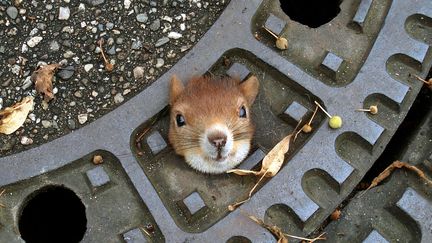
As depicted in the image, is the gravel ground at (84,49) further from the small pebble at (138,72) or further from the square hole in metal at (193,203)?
the square hole in metal at (193,203)

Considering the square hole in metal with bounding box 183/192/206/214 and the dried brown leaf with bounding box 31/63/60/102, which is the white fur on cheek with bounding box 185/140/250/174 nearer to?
the square hole in metal with bounding box 183/192/206/214

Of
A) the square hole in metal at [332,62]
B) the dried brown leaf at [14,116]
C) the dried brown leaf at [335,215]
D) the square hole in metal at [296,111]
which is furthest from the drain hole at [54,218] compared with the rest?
the square hole in metal at [332,62]

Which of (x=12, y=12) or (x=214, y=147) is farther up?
(x=12, y=12)

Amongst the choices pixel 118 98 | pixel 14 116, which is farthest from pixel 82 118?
pixel 14 116

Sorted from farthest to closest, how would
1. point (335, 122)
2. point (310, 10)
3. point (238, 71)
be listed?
1. point (310, 10)
2. point (238, 71)
3. point (335, 122)

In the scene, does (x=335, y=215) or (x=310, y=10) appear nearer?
(x=335, y=215)

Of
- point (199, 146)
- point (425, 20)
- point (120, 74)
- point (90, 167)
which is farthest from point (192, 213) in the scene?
point (425, 20)

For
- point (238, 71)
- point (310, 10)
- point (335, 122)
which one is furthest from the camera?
point (310, 10)

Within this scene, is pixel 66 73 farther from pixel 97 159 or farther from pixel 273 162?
pixel 273 162

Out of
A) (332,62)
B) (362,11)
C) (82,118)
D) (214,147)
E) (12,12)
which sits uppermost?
(362,11)
